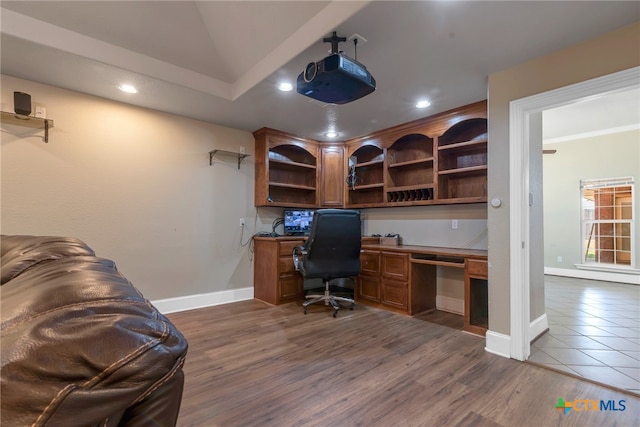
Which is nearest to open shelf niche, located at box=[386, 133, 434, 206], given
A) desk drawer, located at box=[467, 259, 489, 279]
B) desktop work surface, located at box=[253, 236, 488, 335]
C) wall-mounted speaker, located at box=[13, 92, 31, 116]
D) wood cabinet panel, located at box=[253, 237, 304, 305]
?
desktop work surface, located at box=[253, 236, 488, 335]

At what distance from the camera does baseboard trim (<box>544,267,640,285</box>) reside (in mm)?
5148

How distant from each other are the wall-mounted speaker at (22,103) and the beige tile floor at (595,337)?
4838mm

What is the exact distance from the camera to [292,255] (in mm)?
3867

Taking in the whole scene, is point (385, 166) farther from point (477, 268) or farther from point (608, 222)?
point (608, 222)

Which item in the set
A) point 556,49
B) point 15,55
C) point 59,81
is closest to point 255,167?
point 59,81

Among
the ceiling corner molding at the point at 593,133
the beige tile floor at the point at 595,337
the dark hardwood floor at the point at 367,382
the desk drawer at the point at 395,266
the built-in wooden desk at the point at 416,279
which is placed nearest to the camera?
the dark hardwood floor at the point at 367,382

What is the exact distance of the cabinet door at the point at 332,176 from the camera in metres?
4.65

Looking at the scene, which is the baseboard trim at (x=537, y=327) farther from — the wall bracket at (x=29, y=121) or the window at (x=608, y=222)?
the wall bracket at (x=29, y=121)

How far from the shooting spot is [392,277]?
3527mm

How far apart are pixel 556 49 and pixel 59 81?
4222 millimetres

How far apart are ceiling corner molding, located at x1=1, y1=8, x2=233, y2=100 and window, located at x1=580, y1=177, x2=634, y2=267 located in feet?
22.1

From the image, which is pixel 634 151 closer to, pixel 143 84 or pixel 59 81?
pixel 143 84

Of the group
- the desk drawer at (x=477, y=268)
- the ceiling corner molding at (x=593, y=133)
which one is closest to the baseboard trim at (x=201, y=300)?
the desk drawer at (x=477, y=268)

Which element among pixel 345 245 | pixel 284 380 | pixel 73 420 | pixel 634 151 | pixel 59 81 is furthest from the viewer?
pixel 634 151
